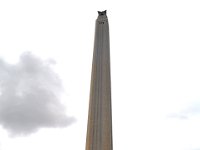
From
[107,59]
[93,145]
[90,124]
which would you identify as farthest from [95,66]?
[93,145]

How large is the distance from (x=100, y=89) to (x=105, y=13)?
3328 centimetres

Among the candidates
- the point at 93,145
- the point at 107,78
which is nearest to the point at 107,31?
the point at 107,78

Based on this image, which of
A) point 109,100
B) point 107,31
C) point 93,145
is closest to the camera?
point 93,145

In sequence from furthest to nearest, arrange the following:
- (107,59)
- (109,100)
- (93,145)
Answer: (107,59)
(109,100)
(93,145)

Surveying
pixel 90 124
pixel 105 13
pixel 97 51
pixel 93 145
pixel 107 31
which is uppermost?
pixel 105 13

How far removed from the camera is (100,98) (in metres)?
85.8

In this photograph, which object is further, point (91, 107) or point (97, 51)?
point (97, 51)

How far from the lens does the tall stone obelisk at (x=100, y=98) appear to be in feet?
262

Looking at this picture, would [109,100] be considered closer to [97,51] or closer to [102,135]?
[102,135]

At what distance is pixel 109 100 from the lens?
86188 millimetres

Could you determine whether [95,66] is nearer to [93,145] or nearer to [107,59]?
[107,59]

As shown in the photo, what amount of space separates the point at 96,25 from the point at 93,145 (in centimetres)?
4451

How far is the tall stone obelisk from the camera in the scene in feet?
262

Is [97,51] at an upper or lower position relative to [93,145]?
upper
